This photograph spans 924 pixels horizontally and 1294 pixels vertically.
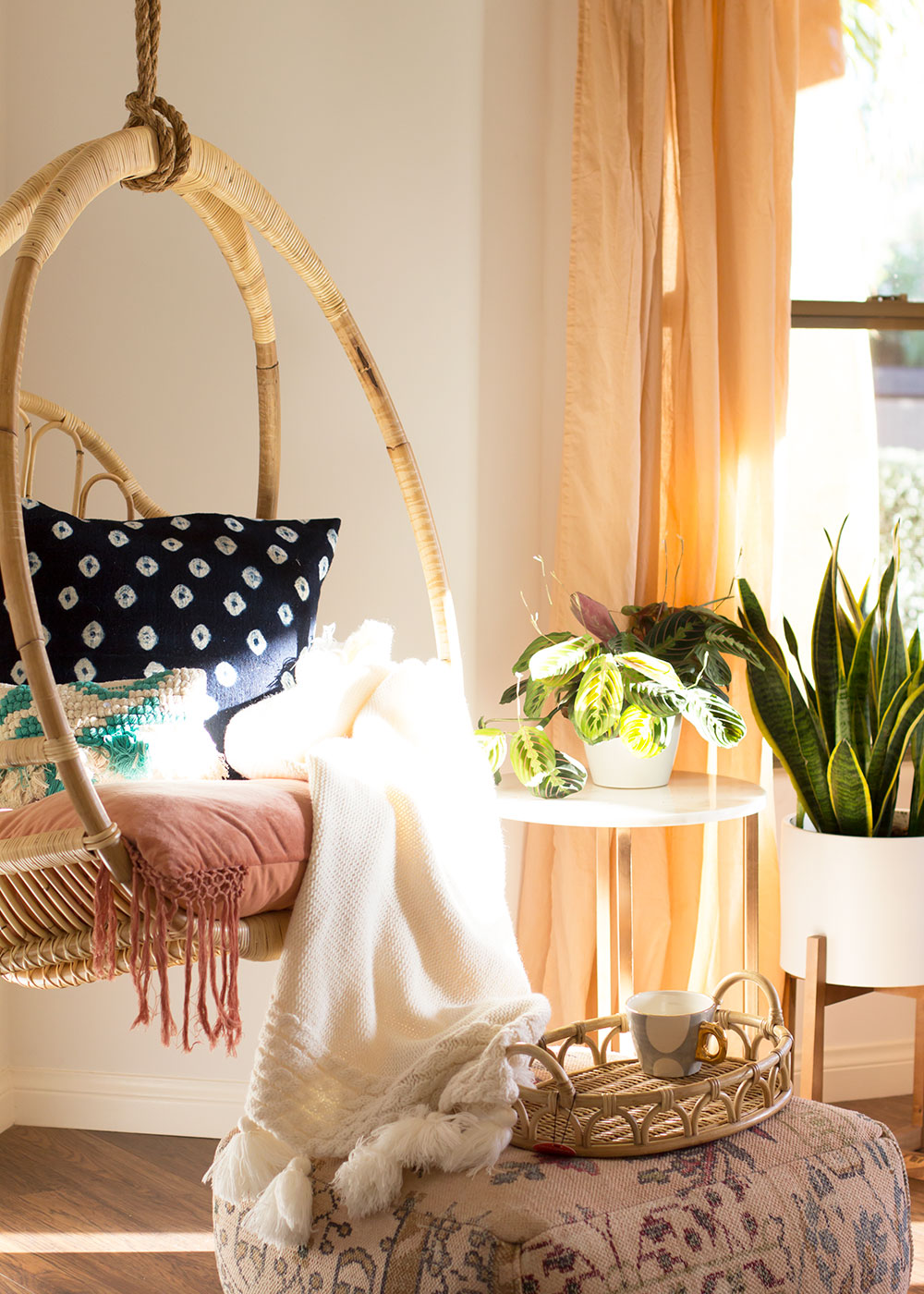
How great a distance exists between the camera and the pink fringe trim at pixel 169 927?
3.45 feet

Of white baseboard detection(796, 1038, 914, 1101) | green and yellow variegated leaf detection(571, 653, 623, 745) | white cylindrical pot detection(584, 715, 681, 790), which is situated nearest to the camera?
green and yellow variegated leaf detection(571, 653, 623, 745)

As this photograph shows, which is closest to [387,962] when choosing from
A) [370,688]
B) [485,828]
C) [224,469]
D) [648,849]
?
[485,828]

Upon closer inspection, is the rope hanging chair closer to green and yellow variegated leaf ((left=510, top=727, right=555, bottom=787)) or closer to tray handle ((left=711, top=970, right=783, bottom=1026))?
green and yellow variegated leaf ((left=510, top=727, right=555, bottom=787))

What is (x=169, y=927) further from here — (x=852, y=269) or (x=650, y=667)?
(x=852, y=269)

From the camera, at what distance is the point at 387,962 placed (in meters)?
1.28

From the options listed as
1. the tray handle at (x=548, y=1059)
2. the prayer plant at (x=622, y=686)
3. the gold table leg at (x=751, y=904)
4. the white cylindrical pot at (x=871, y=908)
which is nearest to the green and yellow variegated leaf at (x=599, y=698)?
the prayer plant at (x=622, y=686)

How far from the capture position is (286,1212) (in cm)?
108

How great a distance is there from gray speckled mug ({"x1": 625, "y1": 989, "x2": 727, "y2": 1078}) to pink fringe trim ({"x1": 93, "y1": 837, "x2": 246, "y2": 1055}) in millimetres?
455

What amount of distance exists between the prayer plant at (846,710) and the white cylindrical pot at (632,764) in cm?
19

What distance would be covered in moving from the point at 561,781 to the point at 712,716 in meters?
0.25

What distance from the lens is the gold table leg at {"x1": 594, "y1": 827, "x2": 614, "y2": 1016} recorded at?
5.88 feet

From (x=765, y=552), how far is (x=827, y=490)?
316 mm

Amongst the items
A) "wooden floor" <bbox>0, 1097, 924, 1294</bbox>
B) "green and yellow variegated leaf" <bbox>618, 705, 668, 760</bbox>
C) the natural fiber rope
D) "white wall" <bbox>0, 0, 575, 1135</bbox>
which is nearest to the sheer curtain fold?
"white wall" <bbox>0, 0, 575, 1135</bbox>

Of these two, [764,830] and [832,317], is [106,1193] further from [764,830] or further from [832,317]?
[832,317]
